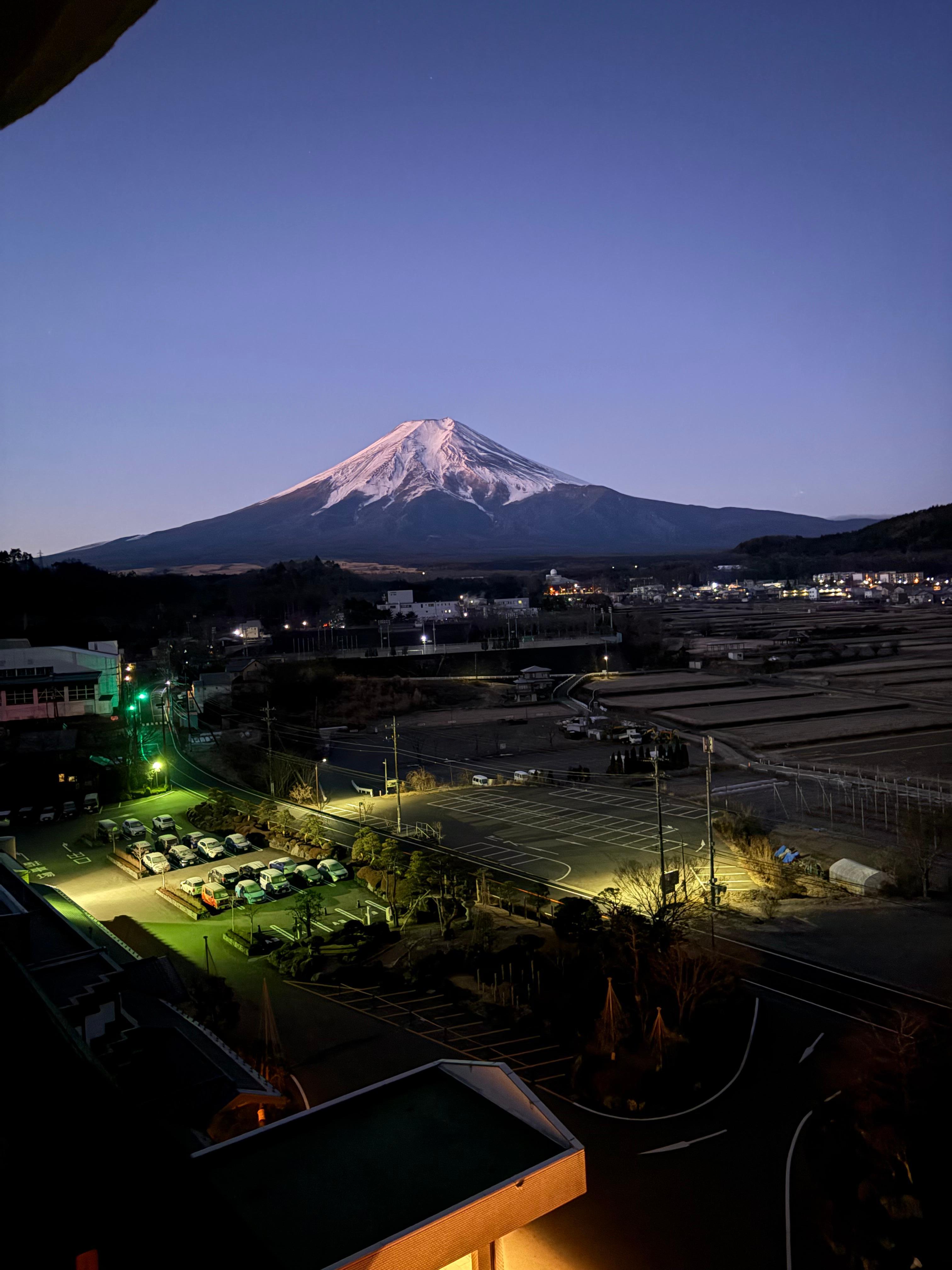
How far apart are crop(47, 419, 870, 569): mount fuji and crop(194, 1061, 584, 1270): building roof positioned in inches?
2394

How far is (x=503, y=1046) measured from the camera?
472cm

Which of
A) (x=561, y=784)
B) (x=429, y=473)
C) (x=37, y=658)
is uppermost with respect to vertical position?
(x=429, y=473)

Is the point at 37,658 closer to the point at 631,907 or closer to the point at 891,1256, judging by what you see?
the point at 631,907

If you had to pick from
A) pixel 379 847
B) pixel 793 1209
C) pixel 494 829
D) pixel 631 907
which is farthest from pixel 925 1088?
pixel 494 829

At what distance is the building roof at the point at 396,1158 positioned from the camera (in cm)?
214

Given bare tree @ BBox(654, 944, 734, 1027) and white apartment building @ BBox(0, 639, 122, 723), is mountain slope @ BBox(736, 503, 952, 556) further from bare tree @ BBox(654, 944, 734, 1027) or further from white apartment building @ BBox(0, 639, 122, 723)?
bare tree @ BBox(654, 944, 734, 1027)

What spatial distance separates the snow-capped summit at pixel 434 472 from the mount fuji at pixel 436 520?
0.14 m

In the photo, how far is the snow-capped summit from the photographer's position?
Result: 8656 cm

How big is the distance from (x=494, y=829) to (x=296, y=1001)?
157 inches

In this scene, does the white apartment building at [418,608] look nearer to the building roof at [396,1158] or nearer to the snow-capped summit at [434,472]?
the building roof at [396,1158]

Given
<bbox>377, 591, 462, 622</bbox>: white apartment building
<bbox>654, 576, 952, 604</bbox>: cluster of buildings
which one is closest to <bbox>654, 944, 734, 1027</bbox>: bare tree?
<bbox>377, 591, 462, 622</bbox>: white apartment building

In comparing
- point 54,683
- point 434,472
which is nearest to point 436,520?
point 434,472

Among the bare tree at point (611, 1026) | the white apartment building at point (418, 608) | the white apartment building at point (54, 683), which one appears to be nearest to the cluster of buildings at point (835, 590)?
the white apartment building at point (418, 608)

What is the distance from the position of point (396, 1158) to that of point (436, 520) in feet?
265
